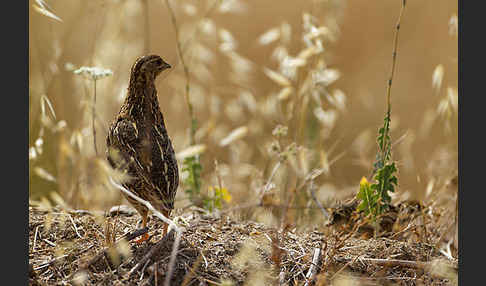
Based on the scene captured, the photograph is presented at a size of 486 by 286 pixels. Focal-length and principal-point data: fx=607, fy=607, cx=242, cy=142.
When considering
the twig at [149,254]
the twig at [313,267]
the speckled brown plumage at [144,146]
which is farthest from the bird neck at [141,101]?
the twig at [313,267]

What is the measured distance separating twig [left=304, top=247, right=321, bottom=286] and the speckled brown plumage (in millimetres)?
861

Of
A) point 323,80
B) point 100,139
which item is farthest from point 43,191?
point 323,80

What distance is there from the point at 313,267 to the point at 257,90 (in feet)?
14.5

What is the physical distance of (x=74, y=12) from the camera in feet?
19.1

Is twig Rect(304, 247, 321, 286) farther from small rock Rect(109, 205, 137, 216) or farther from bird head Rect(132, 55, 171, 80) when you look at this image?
bird head Rect(132, 55, 171, 80)

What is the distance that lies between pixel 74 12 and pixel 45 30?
16.7 inches

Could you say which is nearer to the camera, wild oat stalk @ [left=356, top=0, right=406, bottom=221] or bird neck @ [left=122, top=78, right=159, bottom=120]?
wild oat stalk @ [left=356, top=0, right=406, bottom=221]

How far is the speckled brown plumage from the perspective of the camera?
3.58 meters

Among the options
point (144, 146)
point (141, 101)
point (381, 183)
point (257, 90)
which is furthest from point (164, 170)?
point (257, 90)

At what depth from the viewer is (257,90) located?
24.8 ft

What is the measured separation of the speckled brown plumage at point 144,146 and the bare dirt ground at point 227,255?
0.22 m

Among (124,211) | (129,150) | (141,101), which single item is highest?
(141,101)

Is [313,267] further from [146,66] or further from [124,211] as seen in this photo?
[146,66]

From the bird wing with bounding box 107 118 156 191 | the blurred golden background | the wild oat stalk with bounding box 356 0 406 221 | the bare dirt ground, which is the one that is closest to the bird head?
the bird wing with bounding box 107 118 156 191
